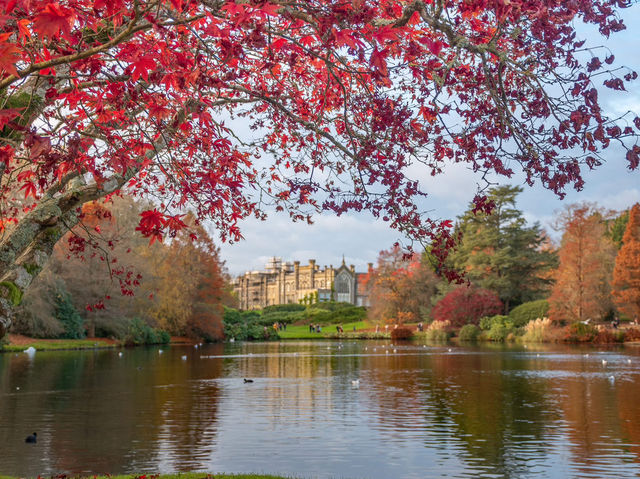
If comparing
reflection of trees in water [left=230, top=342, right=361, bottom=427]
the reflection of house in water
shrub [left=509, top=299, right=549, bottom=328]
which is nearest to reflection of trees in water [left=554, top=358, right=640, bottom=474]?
reflection of trees in water [left=230, top=342, right=361, bottom=427]

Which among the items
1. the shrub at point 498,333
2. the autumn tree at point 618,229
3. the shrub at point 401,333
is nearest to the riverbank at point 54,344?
the shrub at point 401,333

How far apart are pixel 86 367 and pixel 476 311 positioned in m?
38.4

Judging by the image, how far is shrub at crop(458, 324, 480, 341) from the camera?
54.9 meters

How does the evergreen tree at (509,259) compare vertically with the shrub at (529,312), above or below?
above

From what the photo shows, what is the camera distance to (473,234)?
6594cm

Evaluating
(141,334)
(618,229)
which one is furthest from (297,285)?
(141,334)

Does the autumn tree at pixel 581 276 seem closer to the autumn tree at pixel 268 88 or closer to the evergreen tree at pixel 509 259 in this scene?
the evergreen tree at pixel 509 259

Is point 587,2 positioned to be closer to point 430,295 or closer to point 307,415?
point 307,415

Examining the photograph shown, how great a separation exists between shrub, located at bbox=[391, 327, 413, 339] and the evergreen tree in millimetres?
7717

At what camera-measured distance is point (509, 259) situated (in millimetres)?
59188

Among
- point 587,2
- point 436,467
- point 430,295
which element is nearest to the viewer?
point 587,2

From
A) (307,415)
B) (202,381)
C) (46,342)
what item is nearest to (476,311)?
(46,342)

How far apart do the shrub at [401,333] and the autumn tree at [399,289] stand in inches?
155

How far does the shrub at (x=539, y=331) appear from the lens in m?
49.4
